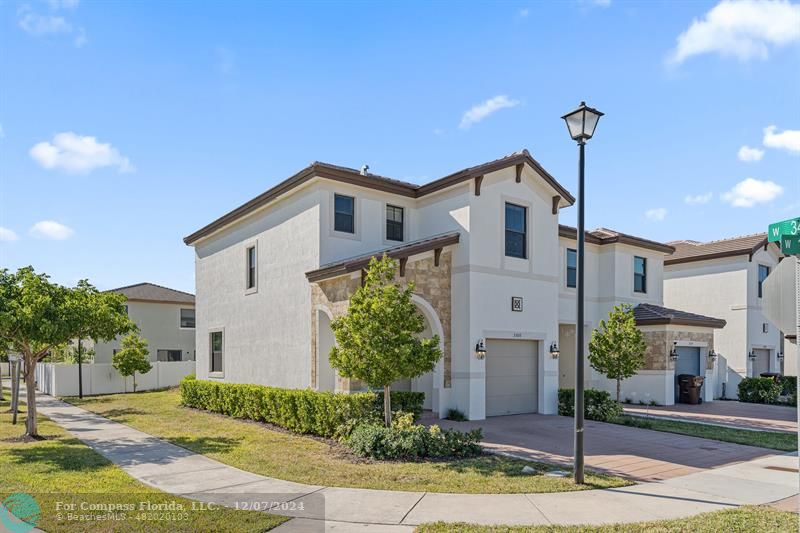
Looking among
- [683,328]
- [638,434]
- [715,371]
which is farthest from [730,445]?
[715,371]

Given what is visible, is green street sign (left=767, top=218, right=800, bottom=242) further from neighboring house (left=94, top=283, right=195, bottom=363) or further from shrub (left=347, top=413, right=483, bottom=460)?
neighboring house (left=94, top=283, right=195, bottom=363)

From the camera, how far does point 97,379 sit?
1081 inches

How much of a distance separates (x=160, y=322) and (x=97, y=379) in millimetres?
6864

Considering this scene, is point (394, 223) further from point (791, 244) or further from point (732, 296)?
point (732, 296)

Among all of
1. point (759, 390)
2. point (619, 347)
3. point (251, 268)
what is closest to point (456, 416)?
point (619, 347)

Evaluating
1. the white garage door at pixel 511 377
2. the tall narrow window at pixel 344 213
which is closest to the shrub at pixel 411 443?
the white garage door at pixel 511 377

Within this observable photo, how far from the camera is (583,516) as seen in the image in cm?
721

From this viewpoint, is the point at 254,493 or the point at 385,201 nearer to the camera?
the point at 254,493

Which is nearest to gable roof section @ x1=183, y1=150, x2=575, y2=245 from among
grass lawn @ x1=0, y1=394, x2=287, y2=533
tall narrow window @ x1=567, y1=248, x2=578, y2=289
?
tall narrow window @ x1=567, y1=248, x2=578, y2=289

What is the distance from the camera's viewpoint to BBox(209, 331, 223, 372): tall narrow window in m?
22.4

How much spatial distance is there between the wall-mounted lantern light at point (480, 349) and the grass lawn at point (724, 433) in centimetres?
440

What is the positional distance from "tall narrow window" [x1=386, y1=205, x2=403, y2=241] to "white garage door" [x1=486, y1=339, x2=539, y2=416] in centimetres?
441

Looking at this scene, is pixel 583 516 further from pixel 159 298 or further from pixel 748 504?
pixel 159 298

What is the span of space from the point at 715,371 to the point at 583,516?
75.6 ft
